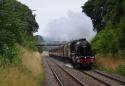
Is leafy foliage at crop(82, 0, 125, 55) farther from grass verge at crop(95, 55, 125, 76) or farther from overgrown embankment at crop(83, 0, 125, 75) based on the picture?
grass verge at crop(95, 55, 125, 76)

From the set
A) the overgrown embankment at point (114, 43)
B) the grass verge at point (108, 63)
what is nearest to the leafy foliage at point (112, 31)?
the overgrown embankment at point (114, 43)

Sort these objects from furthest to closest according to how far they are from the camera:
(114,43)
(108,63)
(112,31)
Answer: (112,31) < (114,43) < (108,63)

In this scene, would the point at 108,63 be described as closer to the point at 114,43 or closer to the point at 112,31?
the point at 114,43

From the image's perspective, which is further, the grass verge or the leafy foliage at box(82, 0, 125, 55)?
the leafy foliage at box(82, 0, 125, 55)

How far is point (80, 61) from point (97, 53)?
1114cm

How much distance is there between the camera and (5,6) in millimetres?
19406

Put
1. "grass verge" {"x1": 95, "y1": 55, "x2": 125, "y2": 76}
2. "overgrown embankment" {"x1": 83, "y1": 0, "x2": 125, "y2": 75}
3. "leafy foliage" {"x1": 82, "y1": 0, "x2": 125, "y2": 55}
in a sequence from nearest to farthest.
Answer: "grass verge" {"x1": 95, "y1": 55, "x2": 125, "y2": 76} → "overgrown embankment" {"x1": 83, "y1": 0, "x2": 125, "y2": 75} → "leafy foliage" {"x1": 82, "y1": 0, "x2": 125, "y2": 55}

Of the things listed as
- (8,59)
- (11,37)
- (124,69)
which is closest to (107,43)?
(124,69)

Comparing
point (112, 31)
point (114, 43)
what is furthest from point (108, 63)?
point (112, 31)

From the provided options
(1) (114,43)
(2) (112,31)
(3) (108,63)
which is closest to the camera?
(3) (108,63)

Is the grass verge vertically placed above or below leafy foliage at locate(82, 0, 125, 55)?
below

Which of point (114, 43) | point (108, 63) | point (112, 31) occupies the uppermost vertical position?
point (112, 31)

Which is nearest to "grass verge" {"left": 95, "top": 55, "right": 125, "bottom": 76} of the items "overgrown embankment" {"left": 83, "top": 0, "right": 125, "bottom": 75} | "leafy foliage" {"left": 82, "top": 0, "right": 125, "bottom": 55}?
"overgrown embankment" {"left": 83, "top": 0, "right": 125, "bottom": 75}

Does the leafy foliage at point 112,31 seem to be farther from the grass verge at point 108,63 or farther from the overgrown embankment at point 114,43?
the grass verge at point 108,63
